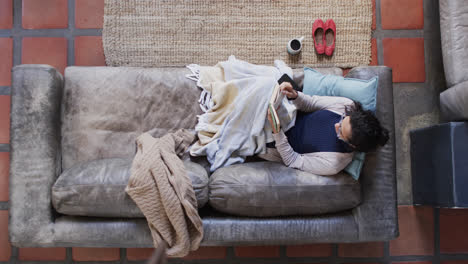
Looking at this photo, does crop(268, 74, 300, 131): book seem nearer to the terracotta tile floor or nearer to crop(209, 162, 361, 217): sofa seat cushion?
crop(209, 162, 361, 217): sofa seat cushion

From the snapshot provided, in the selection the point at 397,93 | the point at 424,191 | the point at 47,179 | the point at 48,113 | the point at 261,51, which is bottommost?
the point at 424,191

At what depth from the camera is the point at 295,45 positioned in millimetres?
2006

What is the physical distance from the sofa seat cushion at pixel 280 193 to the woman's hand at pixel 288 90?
0.39 metres

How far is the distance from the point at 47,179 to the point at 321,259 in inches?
66.9

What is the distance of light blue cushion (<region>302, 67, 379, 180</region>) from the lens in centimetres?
158

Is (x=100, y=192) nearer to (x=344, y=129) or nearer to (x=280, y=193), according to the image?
(x=280, y=193)

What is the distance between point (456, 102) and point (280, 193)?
114 centimetres

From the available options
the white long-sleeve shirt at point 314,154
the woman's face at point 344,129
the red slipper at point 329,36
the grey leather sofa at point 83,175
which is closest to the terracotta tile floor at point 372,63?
the red slipper at point 329,36

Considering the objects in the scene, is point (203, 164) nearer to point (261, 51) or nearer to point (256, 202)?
point (256, 202)

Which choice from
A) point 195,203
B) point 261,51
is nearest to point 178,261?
point 195,203

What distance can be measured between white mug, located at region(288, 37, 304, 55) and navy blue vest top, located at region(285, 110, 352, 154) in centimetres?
49

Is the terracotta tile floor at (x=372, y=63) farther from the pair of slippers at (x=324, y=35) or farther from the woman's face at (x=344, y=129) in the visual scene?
the woman's face at (x=344, y=129)

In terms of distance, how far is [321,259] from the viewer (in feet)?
6.73

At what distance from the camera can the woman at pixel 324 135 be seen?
1452mm
